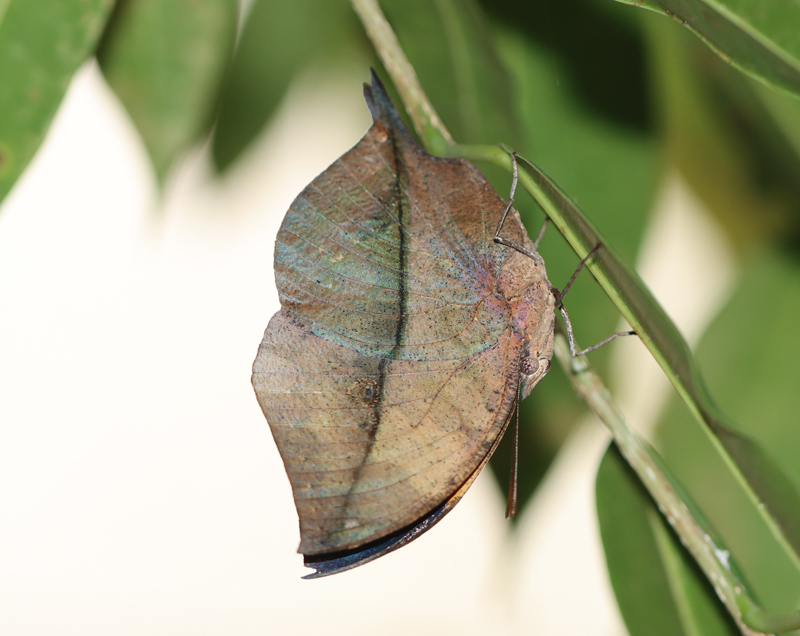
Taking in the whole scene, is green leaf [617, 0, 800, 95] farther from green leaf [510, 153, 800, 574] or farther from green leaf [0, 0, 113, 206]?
green leaf [0, 0, 113, 206]

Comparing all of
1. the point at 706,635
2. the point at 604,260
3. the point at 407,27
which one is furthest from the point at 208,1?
the point at 706,635

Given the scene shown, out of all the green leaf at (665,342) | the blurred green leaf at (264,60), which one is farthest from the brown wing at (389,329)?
the blurred green leaf at (264,60)

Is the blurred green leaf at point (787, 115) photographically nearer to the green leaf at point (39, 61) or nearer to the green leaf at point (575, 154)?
the green leaf at point (575, 154)

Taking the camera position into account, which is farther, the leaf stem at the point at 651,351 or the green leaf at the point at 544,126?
the green leaf at the point at 544,126

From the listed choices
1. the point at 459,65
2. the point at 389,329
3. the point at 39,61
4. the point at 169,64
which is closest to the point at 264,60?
the point at 169,64

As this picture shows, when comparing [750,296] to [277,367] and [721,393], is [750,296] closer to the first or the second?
[721,393]

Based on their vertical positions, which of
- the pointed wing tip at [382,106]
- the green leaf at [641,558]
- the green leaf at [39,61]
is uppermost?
the green leaf at [39,61]

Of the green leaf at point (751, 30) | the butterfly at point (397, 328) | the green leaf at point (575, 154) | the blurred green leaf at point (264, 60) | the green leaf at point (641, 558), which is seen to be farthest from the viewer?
the blurred green leaf at point (264, 60)

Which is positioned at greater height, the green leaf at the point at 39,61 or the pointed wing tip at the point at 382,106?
the green leaf at the point at 39,61
